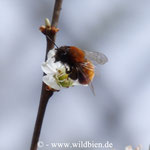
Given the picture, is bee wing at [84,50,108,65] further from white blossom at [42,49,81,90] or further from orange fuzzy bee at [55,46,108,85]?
white blossom at [42,49,81,90]

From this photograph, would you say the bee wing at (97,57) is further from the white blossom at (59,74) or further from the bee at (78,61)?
the white blossom at (59,74)

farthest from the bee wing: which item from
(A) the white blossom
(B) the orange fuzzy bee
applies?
(A) the white blossom

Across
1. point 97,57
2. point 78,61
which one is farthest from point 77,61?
point 97,57

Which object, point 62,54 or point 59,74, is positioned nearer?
point 62,54

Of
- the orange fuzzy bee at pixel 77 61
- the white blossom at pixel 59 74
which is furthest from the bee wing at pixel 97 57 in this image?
the white blossom at pixel 59 74

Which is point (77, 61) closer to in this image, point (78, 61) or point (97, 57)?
point (78, 61)

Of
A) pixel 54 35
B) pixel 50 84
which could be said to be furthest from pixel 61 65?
pixel 54 35

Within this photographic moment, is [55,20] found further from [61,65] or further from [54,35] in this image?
→ [61,65]

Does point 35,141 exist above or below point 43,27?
below
